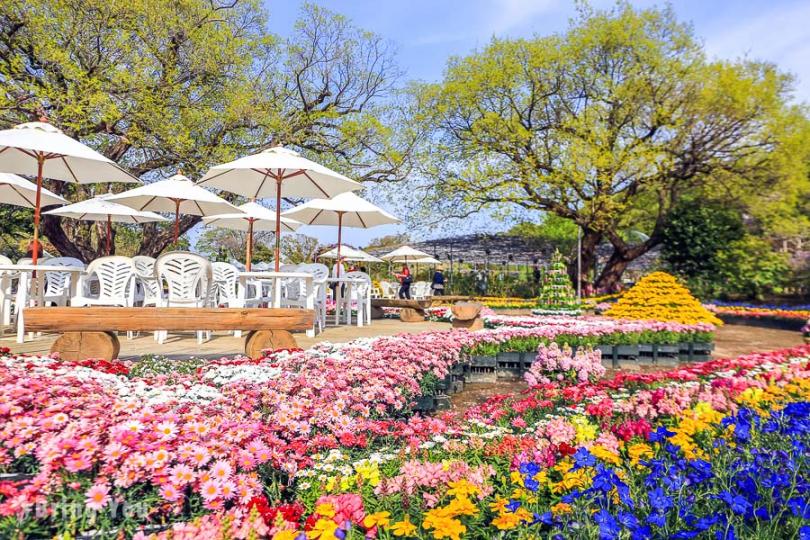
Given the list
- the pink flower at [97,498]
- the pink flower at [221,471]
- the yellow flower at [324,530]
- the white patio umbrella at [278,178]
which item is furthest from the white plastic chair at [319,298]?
the yellow flower at [324,530]

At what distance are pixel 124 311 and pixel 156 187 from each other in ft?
10.9

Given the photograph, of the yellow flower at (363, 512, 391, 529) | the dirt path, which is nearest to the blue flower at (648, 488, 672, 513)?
the yellow flower at (363, 512, 391, 529)

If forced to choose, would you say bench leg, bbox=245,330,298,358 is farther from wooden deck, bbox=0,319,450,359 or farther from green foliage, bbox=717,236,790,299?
green foliage, bbox=717,236,790,299

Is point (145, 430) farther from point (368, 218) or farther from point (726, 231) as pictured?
point (726, 231)

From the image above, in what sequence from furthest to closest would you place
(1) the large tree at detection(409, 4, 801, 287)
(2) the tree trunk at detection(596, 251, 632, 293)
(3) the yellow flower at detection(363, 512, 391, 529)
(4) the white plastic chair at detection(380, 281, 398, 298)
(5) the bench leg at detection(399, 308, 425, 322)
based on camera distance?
(2) the tree trunk at detection(596, 251, 632, 293)
(4) the white plastic chair at detection(380, 281, 398, 298)
(1) the large tree at detection(409, 4, 801, 287)
(5) the bench leg at detection(399, 308, 425, 322)
(3) the yellow flower at detection(363, 512, 391, 529)

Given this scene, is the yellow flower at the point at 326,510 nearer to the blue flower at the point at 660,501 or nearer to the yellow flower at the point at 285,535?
the yellow flower at the point at 285,535

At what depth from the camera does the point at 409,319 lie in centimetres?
1124

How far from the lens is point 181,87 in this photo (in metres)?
14.0

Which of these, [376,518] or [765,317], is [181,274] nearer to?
[376,518]

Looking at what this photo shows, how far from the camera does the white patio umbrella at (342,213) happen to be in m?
9.38

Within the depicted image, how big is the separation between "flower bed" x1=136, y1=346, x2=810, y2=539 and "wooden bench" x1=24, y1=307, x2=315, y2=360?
219 cm

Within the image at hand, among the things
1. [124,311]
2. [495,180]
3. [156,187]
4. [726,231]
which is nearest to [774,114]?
[726,231]

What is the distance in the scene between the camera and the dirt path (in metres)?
4.93

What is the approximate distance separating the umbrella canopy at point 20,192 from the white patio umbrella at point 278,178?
9.20 feet
